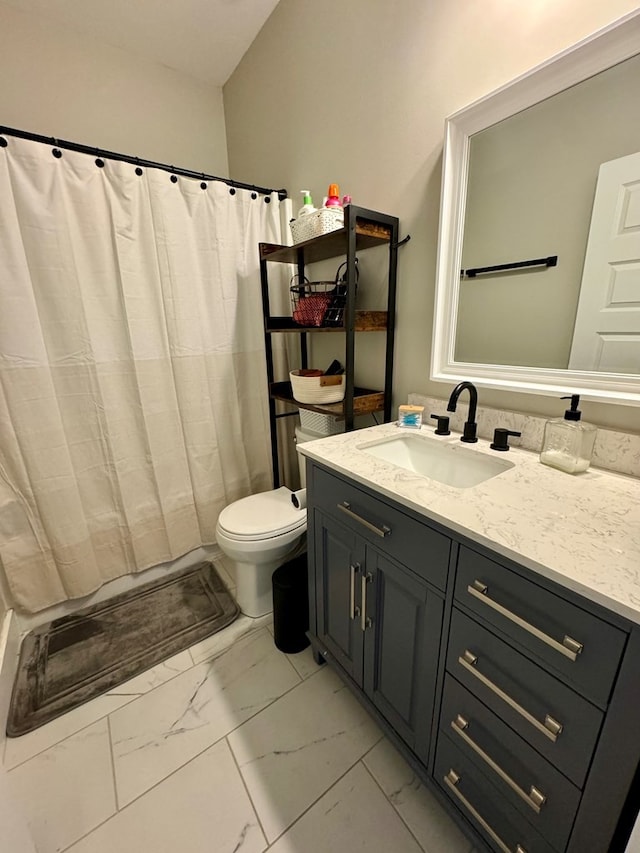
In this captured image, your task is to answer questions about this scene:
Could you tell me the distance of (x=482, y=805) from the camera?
2.54 ft

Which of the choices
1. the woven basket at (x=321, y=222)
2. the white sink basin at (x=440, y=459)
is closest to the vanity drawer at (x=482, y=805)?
the white sink basin at (x=440, y=459)

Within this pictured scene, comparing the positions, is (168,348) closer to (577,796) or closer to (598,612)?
(598,612)

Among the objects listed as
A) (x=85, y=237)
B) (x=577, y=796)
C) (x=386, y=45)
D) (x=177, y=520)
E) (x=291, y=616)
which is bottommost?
(x=291, y=616)

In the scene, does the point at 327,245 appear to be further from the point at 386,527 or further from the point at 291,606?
the point at 291,606

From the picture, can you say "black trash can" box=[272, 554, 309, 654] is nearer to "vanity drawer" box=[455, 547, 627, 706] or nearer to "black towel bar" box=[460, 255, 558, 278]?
"vanity drawer" box=[455, 547, 627, 706]

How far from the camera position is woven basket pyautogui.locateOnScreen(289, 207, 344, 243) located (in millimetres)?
1304

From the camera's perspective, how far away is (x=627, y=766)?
526 mm

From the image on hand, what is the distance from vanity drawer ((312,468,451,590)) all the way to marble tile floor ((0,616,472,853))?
2.38 ft

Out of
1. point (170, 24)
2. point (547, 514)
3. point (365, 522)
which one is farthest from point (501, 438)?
point (170, 24)

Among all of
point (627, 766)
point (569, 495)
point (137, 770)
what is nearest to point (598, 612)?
point (627, 766)

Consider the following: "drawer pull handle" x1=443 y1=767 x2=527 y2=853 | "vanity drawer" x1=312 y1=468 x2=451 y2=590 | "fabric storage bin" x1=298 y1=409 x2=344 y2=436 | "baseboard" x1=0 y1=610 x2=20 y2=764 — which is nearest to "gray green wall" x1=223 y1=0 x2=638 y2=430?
"fabric storage bin" x1=298 y1=409 x2=344 y2=436

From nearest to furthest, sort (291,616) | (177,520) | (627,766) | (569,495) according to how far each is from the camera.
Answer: (627,766), (569,495), (291,616), (177,520)

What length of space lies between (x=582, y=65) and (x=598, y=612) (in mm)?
1239

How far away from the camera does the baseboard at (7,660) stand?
119cm
